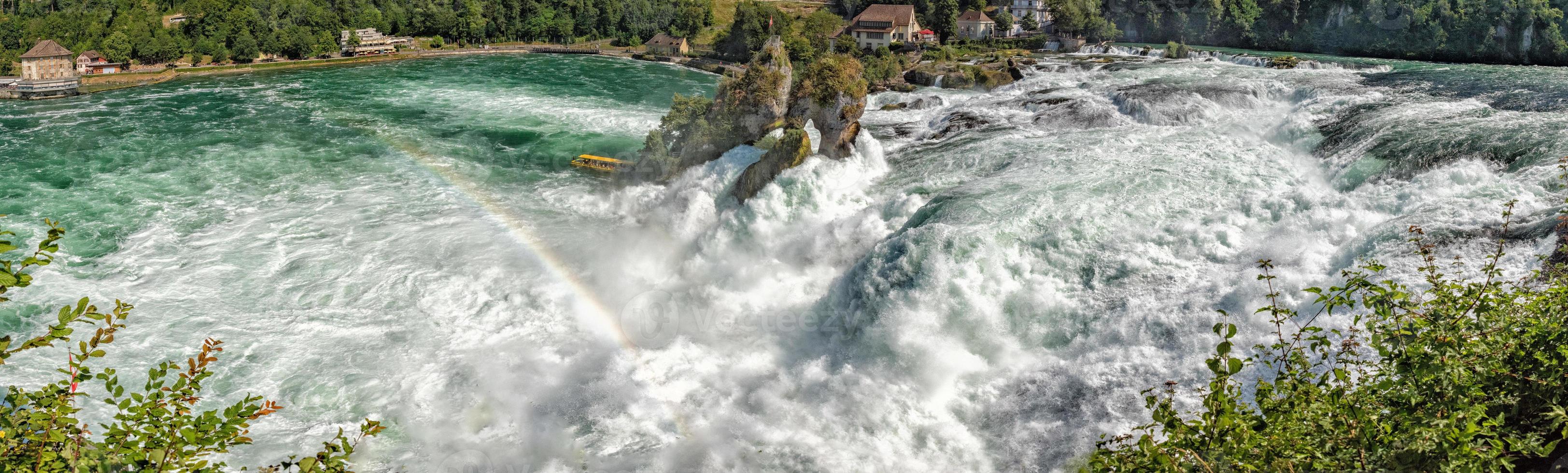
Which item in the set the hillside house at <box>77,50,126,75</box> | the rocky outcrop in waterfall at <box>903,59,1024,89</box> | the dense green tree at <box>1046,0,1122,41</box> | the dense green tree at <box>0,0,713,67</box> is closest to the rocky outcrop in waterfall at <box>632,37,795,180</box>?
the rocky outcrop in waterfall at <box>903,59,1024,89</box>

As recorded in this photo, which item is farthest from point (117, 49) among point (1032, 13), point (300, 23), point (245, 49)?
point (1032, 13)

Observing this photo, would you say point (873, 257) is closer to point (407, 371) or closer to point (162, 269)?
point (407, 371)

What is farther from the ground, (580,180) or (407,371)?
(580,180)

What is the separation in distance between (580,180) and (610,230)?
7349mm

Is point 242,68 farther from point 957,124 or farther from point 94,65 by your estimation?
point 957,124

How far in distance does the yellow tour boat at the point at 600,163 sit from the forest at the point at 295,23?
2735 inches

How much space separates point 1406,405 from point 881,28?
8436 centimetres

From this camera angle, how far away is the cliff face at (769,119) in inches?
1133

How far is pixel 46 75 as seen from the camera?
7350 cm

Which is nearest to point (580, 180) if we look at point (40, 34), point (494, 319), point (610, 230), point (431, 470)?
point (610, 230)

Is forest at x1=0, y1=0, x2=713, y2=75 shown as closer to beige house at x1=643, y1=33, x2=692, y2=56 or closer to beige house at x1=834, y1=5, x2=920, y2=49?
beige house at x1=643, y1=33, x2=692, y2=56

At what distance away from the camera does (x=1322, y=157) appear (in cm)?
2689

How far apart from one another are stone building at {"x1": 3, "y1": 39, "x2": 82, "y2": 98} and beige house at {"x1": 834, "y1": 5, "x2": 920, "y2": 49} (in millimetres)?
66381

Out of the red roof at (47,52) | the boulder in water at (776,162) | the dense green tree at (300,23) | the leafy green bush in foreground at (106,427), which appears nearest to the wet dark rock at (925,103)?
the boulder in water at (776,162)
